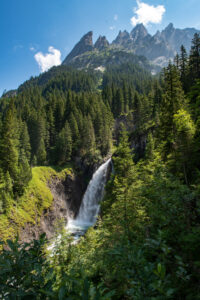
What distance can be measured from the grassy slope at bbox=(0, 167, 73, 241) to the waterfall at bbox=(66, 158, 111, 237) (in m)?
8.43

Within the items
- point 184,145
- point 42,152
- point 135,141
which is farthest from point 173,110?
point 42,152

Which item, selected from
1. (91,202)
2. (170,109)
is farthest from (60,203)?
(170,109)

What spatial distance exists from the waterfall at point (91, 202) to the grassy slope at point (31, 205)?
8426mm

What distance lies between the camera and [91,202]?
39.2 m

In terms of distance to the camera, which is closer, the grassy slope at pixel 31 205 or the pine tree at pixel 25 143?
the grassy slope at pixel 31 205

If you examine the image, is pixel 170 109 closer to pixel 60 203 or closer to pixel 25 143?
pixel 60 203

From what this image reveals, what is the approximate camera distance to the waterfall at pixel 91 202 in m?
37.0

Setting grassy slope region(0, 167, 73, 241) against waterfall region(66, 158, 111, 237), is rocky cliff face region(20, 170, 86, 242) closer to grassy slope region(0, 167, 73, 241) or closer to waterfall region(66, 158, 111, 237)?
grassy slope region(0, 167, 73, 241)

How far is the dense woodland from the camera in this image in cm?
164

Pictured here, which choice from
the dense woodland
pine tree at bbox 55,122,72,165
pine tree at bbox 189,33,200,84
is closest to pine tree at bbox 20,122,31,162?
the dense woodland

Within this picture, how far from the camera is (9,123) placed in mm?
30609

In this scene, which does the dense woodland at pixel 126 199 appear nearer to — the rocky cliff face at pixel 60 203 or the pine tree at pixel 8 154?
the pine tree at pixel 8 154

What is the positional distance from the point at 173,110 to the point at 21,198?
86.7ft

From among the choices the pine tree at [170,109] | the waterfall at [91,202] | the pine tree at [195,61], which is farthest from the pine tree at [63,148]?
the pine tree at [195,61]
